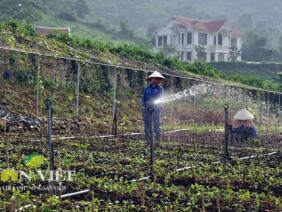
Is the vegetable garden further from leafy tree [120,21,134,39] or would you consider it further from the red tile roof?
leafy tree [120,21,134,39]

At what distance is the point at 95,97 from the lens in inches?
696

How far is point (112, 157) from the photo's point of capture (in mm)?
8453

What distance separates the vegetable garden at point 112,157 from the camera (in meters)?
5.70

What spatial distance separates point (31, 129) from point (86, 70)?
618 centimetres

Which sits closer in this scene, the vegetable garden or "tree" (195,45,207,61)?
the vegetable garden

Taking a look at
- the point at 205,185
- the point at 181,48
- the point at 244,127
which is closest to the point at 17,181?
the point at 205,185

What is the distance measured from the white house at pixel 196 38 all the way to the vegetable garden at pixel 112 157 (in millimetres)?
46273

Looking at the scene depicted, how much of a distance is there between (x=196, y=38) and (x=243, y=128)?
180 feet

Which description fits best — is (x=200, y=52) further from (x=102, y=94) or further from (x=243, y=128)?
(x=243, y=128)

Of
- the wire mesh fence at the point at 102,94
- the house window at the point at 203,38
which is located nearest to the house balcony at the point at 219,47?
the house window at the point at 203,38

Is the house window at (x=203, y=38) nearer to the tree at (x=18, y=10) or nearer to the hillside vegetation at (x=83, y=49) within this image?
the tree at (x=18, y=10)

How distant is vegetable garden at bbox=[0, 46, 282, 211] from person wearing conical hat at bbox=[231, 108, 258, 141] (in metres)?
0.35

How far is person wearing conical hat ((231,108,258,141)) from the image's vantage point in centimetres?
1289

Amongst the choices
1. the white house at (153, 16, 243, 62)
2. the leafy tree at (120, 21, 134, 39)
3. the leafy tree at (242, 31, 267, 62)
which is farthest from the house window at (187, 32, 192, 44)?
the leafy tree at (242, 31, 267, 62)
